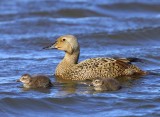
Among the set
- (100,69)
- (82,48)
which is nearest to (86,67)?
(100,69)

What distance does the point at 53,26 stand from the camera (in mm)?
21078

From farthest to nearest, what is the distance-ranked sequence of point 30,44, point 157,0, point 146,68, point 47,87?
point 157,0 < point 30,44 < point 146,68 < point 47,87

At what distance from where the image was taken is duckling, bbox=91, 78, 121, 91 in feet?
45.0

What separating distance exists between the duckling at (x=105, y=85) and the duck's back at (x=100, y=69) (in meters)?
1.00

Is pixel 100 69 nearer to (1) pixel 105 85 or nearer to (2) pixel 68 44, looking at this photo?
(2) pixel 68 44

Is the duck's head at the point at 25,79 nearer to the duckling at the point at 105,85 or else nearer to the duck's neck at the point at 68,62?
the duckling at the point at 105,85

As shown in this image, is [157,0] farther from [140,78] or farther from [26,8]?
[140,78]

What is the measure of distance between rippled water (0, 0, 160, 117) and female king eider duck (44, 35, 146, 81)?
36 centimetres

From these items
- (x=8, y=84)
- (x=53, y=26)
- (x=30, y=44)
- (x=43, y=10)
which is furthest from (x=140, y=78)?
(x=43, y=10)

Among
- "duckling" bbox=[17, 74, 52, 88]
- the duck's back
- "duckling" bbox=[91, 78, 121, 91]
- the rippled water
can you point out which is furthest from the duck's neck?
"duckling" bbox=[91, 78, 121, 91]

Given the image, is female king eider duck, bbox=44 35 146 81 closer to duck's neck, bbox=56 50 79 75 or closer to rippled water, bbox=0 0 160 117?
duck's neck, bbox=56 50 79 75

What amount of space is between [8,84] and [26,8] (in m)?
9.18

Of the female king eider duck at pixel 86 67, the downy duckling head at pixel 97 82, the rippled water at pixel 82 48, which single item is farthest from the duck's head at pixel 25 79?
the female king eider duck at pixel 86 67

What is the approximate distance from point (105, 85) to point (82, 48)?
15.6 feet
